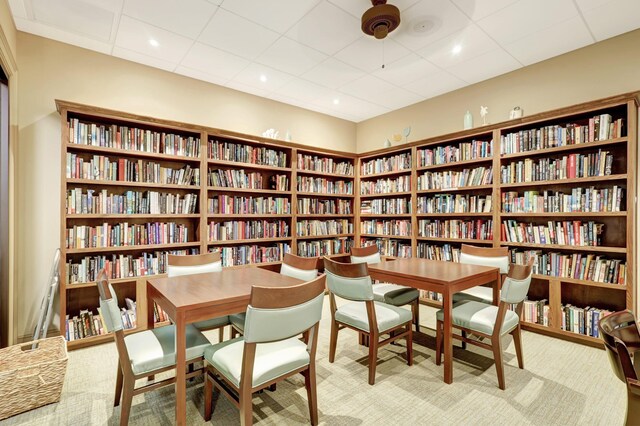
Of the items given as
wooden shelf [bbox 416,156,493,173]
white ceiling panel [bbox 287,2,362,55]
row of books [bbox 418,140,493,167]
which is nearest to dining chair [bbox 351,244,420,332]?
wooden shelf [bbox 416,156,493,173]

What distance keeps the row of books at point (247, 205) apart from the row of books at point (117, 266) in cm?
81

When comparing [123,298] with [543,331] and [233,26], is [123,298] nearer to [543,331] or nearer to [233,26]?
[233,26]

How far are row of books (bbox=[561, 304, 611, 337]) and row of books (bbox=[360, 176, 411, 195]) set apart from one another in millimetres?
2377

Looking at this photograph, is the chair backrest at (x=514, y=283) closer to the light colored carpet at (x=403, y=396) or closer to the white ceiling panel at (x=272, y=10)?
the light colored carpet at (x=403, y=396)

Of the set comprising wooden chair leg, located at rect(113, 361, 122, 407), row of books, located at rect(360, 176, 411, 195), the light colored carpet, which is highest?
row of books, located at rect(360, 176, 411, 195)

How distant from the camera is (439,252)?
A: 4312 millimetres

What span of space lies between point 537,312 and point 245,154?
155 inches

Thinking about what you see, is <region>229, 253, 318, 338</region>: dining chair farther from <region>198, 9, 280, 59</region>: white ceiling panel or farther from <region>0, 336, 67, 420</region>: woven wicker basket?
<region>198, 9, 280, 59</region>: white ceiling panel

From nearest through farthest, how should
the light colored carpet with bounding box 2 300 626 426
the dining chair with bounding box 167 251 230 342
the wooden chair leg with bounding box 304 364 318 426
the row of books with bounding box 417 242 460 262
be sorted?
the wooden chair leg with bounding box 304 364 318 426
the light colored carpet with bounding box 2 300 626 426
the dining chair with bounding box 167 251 230 342
the row of books with bounding box 417 242 460 262

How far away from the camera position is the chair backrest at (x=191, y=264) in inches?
111

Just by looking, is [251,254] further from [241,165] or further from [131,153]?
[131,153]

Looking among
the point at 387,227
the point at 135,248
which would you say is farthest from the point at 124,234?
the point at 387,227

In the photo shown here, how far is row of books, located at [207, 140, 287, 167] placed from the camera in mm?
3926

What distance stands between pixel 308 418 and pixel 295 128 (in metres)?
4.08
